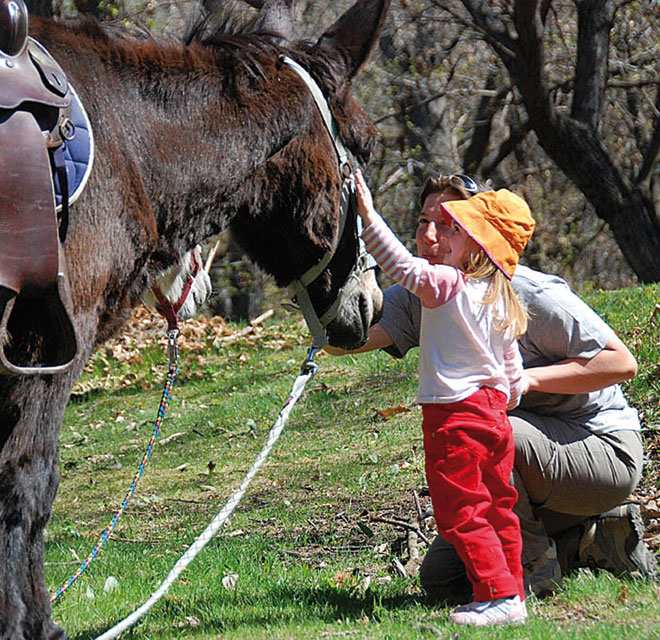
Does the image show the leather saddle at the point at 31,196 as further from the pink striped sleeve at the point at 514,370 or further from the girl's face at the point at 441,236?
the pink striped sleeve at the point at 514,370

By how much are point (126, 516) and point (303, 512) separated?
1.23m

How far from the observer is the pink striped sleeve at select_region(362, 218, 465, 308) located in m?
2.99

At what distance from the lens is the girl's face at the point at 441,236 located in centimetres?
312

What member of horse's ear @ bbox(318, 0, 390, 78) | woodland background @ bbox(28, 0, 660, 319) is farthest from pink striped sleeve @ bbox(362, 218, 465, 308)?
woodland background @ bbox(28, 0, 660, 319)

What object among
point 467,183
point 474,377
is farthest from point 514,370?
point 467,183

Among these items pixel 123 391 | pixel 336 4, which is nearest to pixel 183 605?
pixel 123 391

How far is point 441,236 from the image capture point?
328 cm

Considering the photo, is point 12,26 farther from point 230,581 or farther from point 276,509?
point 276,509

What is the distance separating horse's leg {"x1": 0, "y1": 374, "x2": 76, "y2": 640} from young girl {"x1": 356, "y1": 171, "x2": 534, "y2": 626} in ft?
4.01

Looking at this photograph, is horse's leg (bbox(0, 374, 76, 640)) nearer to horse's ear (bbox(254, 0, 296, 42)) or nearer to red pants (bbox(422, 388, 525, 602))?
red pants (bbox(422, 388, 525, 602))

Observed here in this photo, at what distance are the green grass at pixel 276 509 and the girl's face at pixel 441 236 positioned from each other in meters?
1.25

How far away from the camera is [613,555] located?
349cm

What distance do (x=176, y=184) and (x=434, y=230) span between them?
1.06 m

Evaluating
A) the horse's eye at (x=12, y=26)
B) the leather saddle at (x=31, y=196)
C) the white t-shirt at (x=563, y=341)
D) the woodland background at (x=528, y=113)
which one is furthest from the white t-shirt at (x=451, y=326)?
the woodland background at (x=528, y=113)
